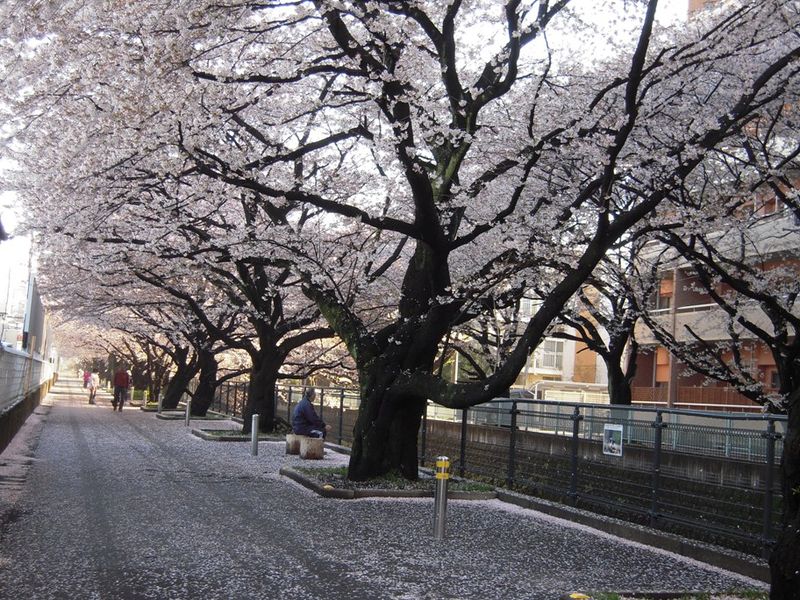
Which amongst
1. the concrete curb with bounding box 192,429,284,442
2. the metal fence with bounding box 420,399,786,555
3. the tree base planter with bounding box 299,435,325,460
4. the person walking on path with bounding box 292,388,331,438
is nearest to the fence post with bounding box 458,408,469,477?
the metal fence with bounding box 420,399,786,555

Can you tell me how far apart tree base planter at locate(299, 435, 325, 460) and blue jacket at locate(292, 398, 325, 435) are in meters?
0.63

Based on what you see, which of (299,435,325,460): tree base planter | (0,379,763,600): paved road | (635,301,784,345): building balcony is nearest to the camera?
(0,379,763,600): paved road

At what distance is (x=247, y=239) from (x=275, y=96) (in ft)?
10.4

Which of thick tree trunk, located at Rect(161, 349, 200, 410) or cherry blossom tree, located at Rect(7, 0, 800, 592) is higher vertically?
cherry blossom tree, located at Rect(7, 0, 800, 592)

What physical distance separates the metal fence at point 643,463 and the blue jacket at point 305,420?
10.9 ft

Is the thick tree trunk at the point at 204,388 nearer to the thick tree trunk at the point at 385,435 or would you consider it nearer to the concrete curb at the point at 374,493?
the concrete curb at the point at 374,493

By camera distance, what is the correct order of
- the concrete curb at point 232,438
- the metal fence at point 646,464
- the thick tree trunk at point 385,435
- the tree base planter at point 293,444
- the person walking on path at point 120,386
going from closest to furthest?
the metal fence at point 646,464 → the thick tree trunk at point 385,435 → the tree base planter at point 293,444 → the concrete curb at point 232,438 → the person walking on path at point 120,386

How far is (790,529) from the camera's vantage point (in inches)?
221

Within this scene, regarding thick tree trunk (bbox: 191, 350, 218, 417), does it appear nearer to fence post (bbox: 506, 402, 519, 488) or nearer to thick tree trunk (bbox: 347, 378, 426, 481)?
thick tree trunk (bbox: 347, 378, 426, 481)

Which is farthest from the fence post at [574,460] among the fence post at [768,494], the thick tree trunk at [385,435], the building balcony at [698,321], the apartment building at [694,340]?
the building balcony at [698,321]

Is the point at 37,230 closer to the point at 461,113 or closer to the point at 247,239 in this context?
the point at 247,239

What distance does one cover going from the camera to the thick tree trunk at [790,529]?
5.45 m

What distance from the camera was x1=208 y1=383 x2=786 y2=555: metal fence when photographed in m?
9.95

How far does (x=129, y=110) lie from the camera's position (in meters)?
10.5
